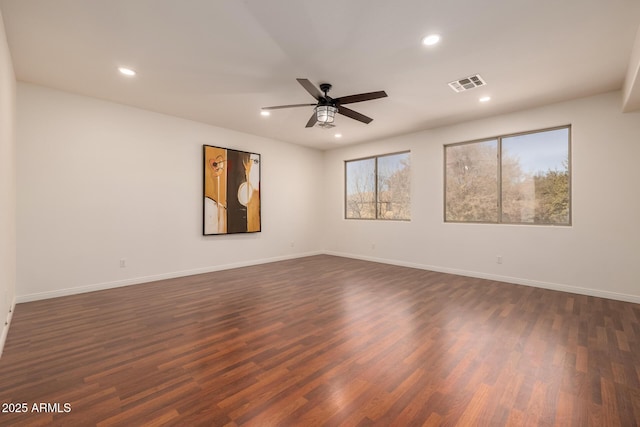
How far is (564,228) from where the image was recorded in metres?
4.32

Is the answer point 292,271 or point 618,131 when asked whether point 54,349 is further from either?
point 618,131

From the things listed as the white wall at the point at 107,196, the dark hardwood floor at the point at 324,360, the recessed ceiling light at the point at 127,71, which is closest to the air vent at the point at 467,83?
the dark hardwood floor at the point at 324,360

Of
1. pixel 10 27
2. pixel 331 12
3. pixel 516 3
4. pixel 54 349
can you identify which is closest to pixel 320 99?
pixel 331 12

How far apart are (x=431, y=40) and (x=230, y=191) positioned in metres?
4.44

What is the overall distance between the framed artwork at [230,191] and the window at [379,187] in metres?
2.56

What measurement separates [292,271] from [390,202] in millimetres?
2849

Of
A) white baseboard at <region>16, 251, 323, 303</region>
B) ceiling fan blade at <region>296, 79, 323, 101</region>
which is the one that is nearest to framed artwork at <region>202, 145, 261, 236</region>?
white baseboard at <region>16, 251, 323, 303</region>

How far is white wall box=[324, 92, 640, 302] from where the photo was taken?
153 inches

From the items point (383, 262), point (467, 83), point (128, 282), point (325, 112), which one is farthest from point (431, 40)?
point (128, 282)

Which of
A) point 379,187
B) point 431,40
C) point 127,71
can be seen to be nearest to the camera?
point 431,40

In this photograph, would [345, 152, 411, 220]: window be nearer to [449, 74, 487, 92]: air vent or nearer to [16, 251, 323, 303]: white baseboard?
[449, 74, 487, 92]: air vent

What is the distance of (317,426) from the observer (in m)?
1.58

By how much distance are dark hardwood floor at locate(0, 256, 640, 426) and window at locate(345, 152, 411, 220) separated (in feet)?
9.31

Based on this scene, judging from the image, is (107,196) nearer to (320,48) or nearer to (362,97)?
(320,48)
